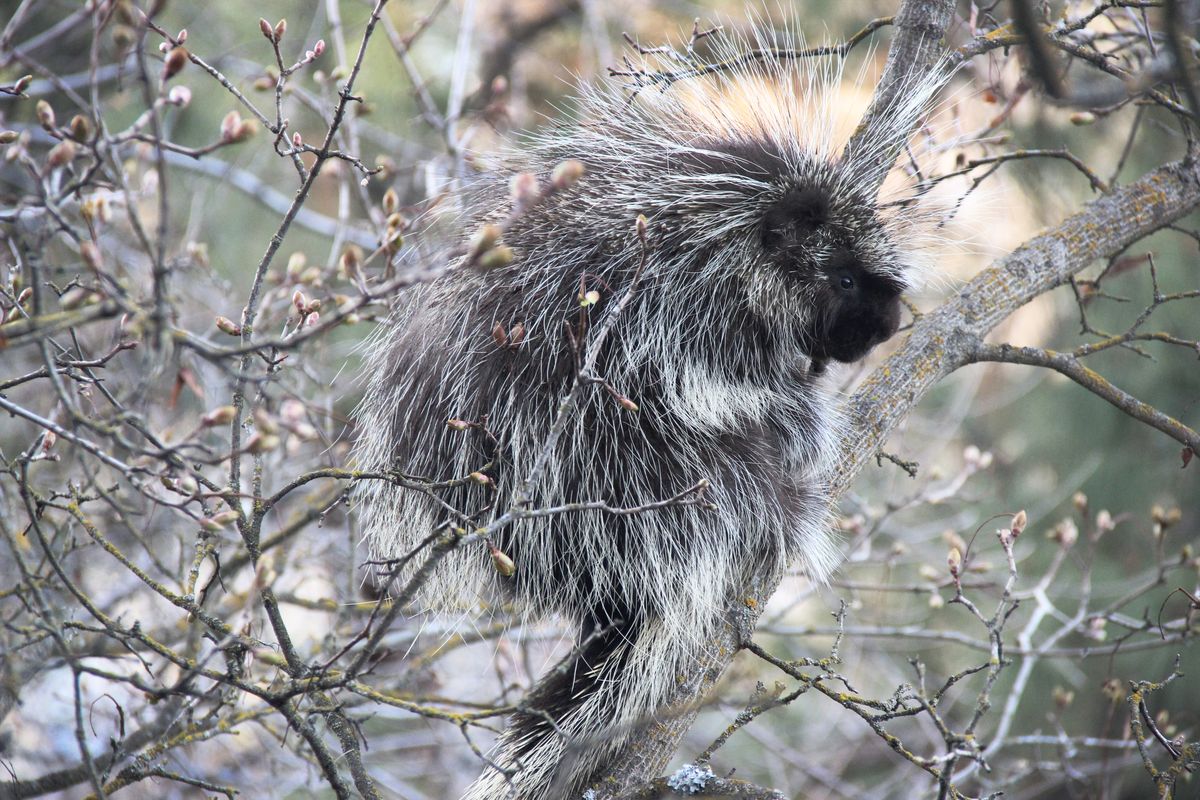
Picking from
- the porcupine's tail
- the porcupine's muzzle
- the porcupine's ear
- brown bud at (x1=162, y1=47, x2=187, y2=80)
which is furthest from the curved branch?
brown bud at (x1=162, y1=47, x2=187, y2=80)

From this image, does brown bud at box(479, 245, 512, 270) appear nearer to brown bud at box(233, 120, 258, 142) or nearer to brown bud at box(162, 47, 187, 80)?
brown bud at box(233, 120, 258, 142)

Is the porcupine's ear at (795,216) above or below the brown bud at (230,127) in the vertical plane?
above

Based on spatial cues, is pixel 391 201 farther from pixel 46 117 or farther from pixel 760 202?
pixel 760 202

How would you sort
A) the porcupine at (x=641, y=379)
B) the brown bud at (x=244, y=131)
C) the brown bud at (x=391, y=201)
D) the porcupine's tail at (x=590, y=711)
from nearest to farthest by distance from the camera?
1. the brown bud at (x=244, y=131)
2. the brown bud at (x=391, y=201)
3. the porcupine's tail at (x=590, y=711)
4. the porcupine at (x=641, y=379)

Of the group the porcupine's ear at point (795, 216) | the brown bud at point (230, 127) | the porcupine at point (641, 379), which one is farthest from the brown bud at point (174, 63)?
the porcupine's ear at point (795, 216)

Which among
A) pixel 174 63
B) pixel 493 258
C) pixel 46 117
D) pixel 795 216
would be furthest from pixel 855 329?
pixel 46 117

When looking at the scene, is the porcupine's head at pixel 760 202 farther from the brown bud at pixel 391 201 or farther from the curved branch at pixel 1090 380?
the brown bud at pixel 391 201

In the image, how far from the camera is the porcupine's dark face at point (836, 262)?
2799mm

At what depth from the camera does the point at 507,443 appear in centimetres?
238

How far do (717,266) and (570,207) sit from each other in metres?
0.46

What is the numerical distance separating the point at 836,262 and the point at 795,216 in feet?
0.62

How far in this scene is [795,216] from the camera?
2805mm

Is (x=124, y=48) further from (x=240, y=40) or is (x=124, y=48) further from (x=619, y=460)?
(x=240, y=40)

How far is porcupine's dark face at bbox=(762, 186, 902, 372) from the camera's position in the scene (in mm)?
2799
